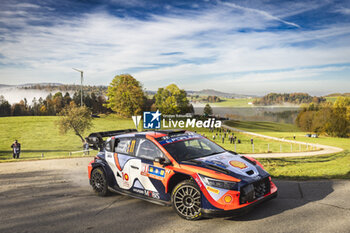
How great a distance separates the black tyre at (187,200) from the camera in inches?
188

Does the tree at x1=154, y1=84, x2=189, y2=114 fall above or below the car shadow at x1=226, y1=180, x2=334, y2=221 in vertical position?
above

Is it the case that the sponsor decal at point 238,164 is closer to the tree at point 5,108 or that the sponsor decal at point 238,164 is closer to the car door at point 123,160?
the car door at point 123,160

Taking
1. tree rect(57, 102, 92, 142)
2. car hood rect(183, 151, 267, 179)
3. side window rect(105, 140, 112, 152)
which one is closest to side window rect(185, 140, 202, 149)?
car hood rect(183, 151, 267, 179)

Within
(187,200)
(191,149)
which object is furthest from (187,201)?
(191,149)

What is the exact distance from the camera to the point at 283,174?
8258mm

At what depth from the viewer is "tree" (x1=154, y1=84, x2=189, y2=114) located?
73375 millimetres

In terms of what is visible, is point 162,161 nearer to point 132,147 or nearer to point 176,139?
point 176,139

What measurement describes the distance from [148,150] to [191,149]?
A: 3.30 ft

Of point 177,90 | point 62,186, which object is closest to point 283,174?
point 62,186

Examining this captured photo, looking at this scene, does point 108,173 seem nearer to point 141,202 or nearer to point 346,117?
point 141,202

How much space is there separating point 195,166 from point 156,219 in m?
1.30

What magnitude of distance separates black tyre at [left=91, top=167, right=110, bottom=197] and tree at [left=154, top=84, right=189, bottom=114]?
217 feet

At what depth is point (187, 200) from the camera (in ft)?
16.2

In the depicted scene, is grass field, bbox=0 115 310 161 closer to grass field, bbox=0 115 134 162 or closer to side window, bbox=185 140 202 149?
grass field, bbox=0 115 134 162
